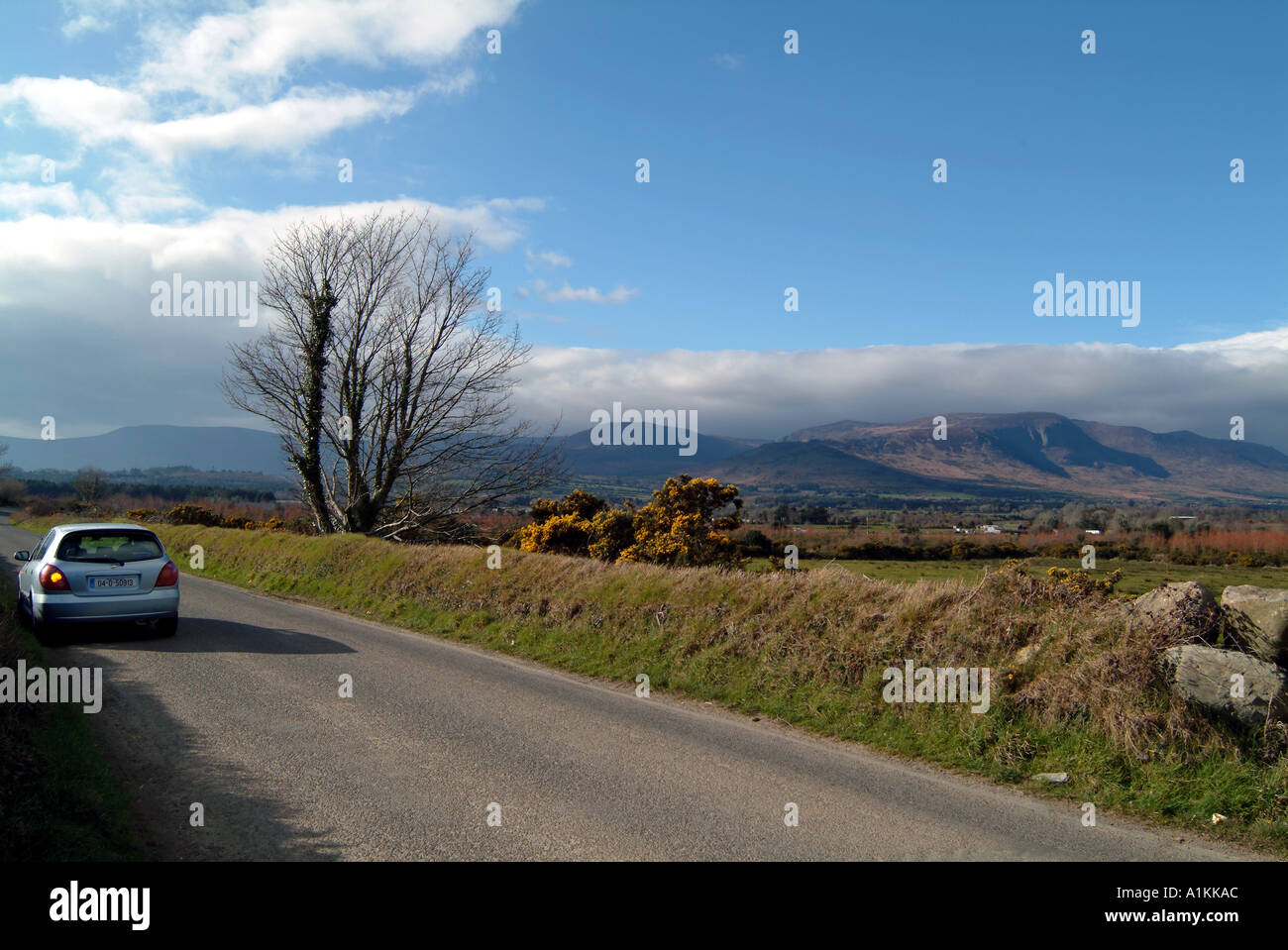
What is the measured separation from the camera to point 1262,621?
7020 mm

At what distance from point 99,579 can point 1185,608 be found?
1422 centimetres

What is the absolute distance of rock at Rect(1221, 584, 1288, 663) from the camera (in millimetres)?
6840

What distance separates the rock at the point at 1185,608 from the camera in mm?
7145

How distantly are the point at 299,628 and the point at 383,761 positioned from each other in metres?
8.13

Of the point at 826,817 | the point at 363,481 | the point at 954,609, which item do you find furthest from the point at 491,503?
the point at 826,817

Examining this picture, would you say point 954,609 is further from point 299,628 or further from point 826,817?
point 299,628

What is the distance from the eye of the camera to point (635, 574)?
498 inches

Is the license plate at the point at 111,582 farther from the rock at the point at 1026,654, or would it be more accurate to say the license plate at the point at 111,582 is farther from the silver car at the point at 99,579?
the rock at the point at 1026,654

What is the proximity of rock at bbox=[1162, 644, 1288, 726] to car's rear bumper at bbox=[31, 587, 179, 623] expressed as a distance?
13.5 m

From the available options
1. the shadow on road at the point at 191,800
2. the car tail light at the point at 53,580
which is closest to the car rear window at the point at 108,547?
the car tail light at the point at 53,580

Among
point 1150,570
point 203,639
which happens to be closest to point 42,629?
point 203,639

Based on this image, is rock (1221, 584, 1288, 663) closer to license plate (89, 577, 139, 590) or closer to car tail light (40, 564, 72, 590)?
license plate (89, 577, 139, 590)
